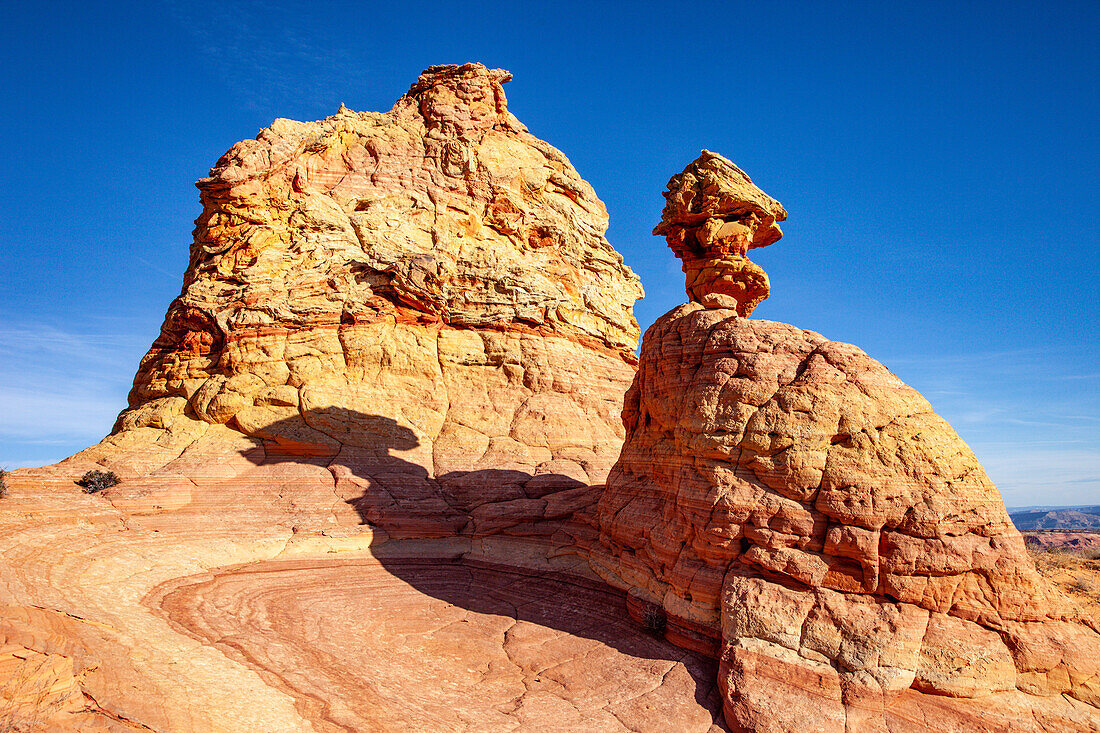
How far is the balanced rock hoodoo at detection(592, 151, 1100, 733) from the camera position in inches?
309

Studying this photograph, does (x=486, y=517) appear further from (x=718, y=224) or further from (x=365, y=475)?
(x=718, y=224)

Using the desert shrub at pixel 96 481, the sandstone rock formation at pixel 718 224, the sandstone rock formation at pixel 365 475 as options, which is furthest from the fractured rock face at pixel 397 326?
the sandstone rock formation at pixel 718 224

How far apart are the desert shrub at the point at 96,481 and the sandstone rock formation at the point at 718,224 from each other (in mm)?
15740

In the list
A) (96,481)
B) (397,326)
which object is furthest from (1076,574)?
(96,481)

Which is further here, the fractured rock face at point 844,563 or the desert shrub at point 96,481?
the desert shrub at point 96,481

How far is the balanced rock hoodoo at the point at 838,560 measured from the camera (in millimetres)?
7840

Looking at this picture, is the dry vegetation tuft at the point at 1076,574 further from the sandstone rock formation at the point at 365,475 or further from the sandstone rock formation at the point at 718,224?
the sandstone rock formation at the point at 718,224

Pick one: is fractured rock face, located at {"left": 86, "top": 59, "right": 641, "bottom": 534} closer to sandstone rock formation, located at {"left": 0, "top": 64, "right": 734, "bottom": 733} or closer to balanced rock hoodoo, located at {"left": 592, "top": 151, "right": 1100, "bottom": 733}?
sandstone rock formation, located at {"left": 0, "top": 64, "right": 734, "bottom": 733}

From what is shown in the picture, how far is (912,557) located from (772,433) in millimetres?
2501

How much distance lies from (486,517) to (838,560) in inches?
352

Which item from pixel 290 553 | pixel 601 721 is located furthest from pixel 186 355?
pixel 601 721

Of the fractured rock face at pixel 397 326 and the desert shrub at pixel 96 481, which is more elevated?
the fractured rock face at pixel 397 326

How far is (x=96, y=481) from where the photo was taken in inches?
560

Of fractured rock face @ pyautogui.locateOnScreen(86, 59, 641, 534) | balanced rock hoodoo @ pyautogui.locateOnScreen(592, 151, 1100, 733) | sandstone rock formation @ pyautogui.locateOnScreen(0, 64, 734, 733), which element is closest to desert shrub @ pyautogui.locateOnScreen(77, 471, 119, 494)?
sandstone rock formation @ pyautogui.locateOnScreen(0, 64, 734, 733)
